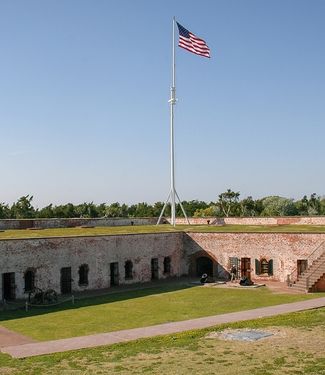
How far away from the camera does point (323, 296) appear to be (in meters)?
24.8

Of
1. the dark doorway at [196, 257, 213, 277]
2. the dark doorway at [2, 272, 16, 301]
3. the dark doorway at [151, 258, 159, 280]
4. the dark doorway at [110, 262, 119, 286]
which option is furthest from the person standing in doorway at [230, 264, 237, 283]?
the dark doorway at [2, 272, 16, 301]

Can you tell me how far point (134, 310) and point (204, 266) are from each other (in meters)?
12.9

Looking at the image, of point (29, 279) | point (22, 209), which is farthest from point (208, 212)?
point (29, 279)

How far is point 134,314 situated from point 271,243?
1298 cm

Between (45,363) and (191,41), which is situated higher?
(191,41)

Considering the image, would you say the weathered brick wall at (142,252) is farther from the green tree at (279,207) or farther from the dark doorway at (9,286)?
the green tree at (279,207)

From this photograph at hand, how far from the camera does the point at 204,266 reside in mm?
35031

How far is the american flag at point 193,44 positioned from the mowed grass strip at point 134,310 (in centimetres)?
Answer: 1536

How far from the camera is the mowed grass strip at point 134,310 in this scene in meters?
19.4

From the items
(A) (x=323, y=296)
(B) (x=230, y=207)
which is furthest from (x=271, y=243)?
(B) (x=230, y=207)

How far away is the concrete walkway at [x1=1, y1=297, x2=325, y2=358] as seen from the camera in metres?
15.8

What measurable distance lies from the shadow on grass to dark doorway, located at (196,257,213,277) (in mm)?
2286

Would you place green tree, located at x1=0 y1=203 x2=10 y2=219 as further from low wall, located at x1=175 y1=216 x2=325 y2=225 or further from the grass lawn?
the grass lawn

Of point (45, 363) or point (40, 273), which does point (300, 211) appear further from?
point (45, 363)
